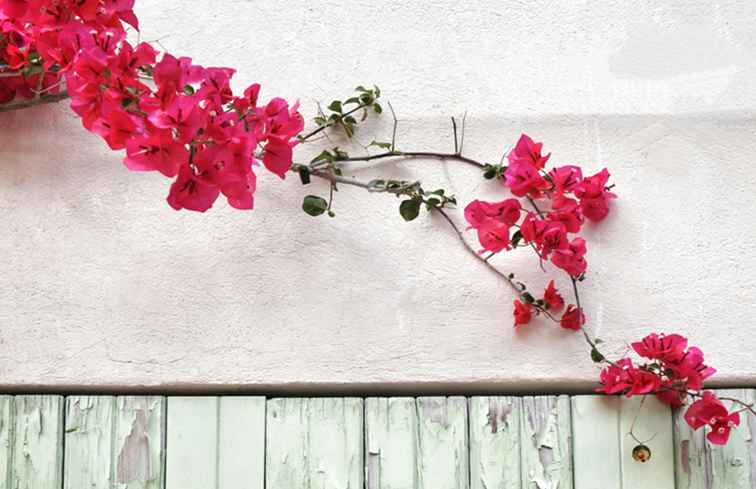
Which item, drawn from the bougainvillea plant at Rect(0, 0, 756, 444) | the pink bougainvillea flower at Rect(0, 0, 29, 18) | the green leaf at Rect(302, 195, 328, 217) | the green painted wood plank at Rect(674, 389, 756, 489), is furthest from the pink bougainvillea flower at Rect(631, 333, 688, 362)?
the pink bougainvillea flower at Rect(0, 0, 29, 18)

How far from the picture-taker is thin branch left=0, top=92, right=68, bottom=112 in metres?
1.15

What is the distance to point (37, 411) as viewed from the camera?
1.12 metres

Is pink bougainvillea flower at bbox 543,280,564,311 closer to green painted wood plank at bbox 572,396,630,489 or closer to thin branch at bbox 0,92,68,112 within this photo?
green painted wood plank at bbox 572,396,630,489

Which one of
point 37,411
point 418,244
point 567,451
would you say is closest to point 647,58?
point 418,244

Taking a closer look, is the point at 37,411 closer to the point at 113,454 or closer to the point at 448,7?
the point at 113,454

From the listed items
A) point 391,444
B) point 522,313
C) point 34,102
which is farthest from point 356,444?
point 34,102

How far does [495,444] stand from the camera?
1108 millimetres

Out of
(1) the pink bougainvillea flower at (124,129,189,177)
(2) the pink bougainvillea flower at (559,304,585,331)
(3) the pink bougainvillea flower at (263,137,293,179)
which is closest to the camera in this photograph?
(1) the pink bougainvillea flower at (124,129,189,177)

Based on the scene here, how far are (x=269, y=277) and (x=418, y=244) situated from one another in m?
0.20

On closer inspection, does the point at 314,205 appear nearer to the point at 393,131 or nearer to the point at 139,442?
the point at 393,131

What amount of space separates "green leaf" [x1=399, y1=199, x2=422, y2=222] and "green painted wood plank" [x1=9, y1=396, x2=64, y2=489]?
0.50 m

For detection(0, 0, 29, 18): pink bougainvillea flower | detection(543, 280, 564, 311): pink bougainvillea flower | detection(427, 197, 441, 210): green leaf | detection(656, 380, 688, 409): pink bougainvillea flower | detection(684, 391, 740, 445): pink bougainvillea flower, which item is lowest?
detection(684, 391, 740, 445): pink bougainvillea flower

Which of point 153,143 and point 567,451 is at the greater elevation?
point 153,143

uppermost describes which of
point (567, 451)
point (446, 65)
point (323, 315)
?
point (446, 65)
